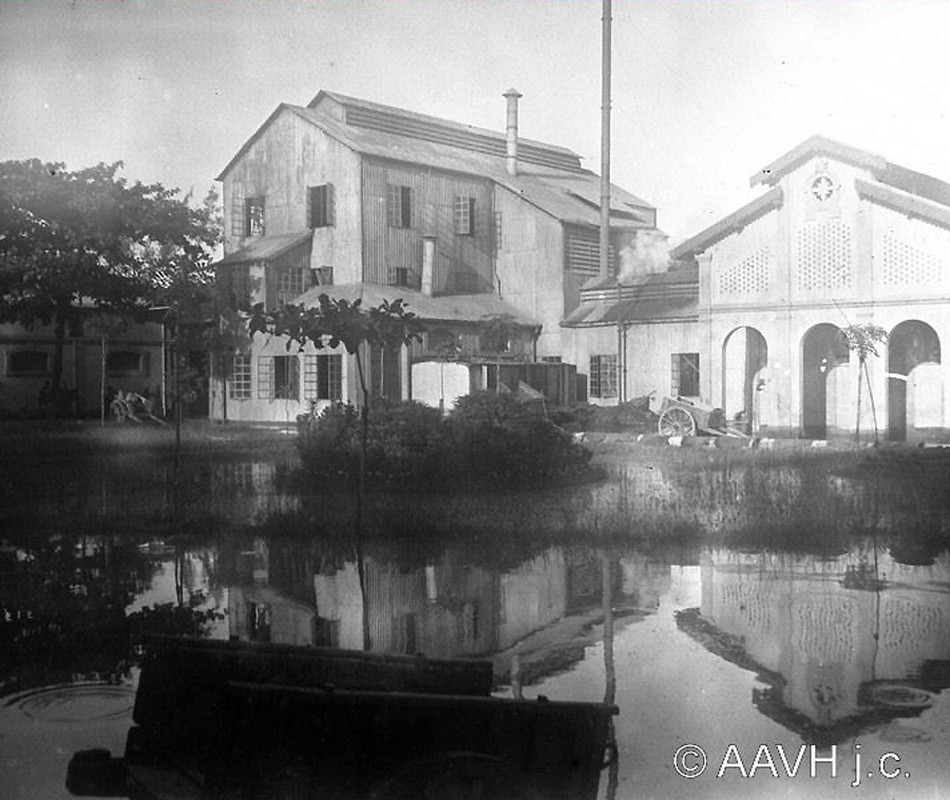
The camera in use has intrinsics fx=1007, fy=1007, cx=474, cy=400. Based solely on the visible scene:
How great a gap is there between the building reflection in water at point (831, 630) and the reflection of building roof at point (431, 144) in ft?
15.9

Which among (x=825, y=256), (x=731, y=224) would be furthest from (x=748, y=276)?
(x=825, y=256)

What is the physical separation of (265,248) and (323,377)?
6.73ft

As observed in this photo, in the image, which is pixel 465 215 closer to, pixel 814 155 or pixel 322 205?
pixel 322 205

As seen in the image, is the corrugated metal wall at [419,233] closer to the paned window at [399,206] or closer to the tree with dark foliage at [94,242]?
the paned window at [399,206]

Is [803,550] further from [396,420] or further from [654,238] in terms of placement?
[654,238]

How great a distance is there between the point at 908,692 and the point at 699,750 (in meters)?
1.43

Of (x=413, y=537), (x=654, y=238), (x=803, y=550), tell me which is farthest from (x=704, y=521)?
(x=654, y=238)

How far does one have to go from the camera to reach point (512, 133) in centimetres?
1023

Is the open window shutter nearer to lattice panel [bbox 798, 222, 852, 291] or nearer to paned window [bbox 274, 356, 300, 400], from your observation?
paned window [bbox 274, 356, 300, 400]

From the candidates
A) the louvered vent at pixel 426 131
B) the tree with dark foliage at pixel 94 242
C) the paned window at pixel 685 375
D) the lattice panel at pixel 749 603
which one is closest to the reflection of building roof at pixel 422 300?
the tree with dark foliage at pixel 94 242

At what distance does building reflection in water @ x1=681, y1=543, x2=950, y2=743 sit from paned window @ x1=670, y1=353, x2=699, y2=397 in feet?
36.8

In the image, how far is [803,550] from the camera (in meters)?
8.99

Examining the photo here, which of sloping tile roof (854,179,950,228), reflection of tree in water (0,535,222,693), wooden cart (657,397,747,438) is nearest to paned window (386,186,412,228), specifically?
reflection of tree in water (0,535,222,693)

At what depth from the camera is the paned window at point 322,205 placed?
1135 cm
